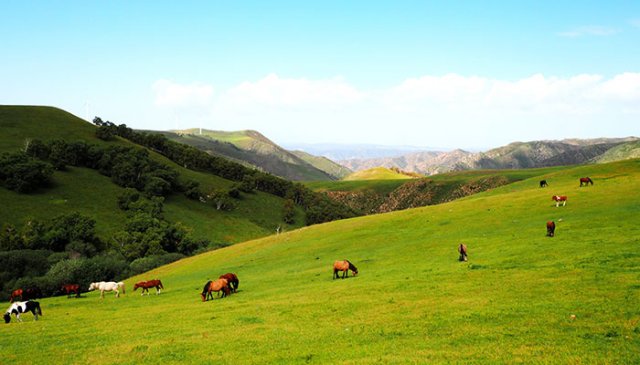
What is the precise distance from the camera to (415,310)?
21938mm

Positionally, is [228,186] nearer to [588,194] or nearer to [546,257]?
[588,194]

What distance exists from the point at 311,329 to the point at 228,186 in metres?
162

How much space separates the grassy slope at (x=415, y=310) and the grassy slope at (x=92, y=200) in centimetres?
8898

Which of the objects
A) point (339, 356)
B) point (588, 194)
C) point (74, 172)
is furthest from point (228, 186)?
point (339, 356)

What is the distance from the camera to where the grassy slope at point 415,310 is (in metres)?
16.1

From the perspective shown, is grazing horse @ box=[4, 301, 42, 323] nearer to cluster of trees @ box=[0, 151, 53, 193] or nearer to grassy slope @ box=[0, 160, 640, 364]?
grassy slope @ box=[0, 160, 640, 364]

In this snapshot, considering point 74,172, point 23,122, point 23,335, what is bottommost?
point 23,335

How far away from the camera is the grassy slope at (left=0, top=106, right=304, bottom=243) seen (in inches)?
4654

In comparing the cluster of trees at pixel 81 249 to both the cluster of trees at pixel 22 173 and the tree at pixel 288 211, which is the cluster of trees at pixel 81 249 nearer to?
the cluster of trees at pixel 22 173

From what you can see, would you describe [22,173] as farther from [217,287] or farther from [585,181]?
[585,181]

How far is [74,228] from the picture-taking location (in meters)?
101

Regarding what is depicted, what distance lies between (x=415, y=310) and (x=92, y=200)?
129m

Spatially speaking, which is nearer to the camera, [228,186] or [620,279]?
[620,279]

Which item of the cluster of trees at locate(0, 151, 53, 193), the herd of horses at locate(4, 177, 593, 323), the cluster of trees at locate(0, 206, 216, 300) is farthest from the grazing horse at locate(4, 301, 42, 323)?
the cluster of trees at locate(0, 151, 53, 193)
